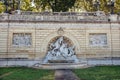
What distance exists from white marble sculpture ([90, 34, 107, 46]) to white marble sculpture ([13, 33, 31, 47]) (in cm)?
573

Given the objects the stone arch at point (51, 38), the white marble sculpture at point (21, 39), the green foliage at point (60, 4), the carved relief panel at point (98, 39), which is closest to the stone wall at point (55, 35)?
the stone arch at point (51, 38)

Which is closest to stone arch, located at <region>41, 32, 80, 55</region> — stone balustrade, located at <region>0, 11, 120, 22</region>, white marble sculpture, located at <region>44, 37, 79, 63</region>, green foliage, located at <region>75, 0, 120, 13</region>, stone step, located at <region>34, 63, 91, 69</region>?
white marble sculpture, located at <region>44, 37, 79, 63</region>

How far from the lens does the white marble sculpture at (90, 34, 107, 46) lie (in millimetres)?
20047

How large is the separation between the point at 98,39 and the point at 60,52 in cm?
375

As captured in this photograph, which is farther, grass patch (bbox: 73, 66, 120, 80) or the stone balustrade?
the stone balustrade

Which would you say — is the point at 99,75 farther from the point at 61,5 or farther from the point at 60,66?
the point at 61,5

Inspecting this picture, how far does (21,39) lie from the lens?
19.8 m

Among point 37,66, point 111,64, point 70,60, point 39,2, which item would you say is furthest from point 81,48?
point 39,2

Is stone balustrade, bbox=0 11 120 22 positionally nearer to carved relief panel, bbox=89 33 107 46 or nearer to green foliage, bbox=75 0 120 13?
carved relief panel, bbox=89 33 107 46

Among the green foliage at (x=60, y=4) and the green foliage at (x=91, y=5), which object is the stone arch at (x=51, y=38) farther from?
the green foliage at (x=91, y=5)

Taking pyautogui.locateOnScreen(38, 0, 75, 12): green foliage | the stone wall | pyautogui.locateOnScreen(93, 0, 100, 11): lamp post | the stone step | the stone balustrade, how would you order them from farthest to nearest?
1. pyautogui.locateOnScreen(38, 0, 75, 12): green foliage
2. pyautogui.locateOnScreen(93, 0, 100, 11): lamp post
3. the stone balustrade
4. the stone wall
5. the stone step

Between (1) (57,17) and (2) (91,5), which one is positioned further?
(2) (91,5)

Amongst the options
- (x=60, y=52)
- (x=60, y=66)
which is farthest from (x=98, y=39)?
(x=60, y=66)

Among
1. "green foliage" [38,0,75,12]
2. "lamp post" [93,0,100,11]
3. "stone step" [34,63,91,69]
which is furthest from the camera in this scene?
"green foliage" [38,0,75,12]
